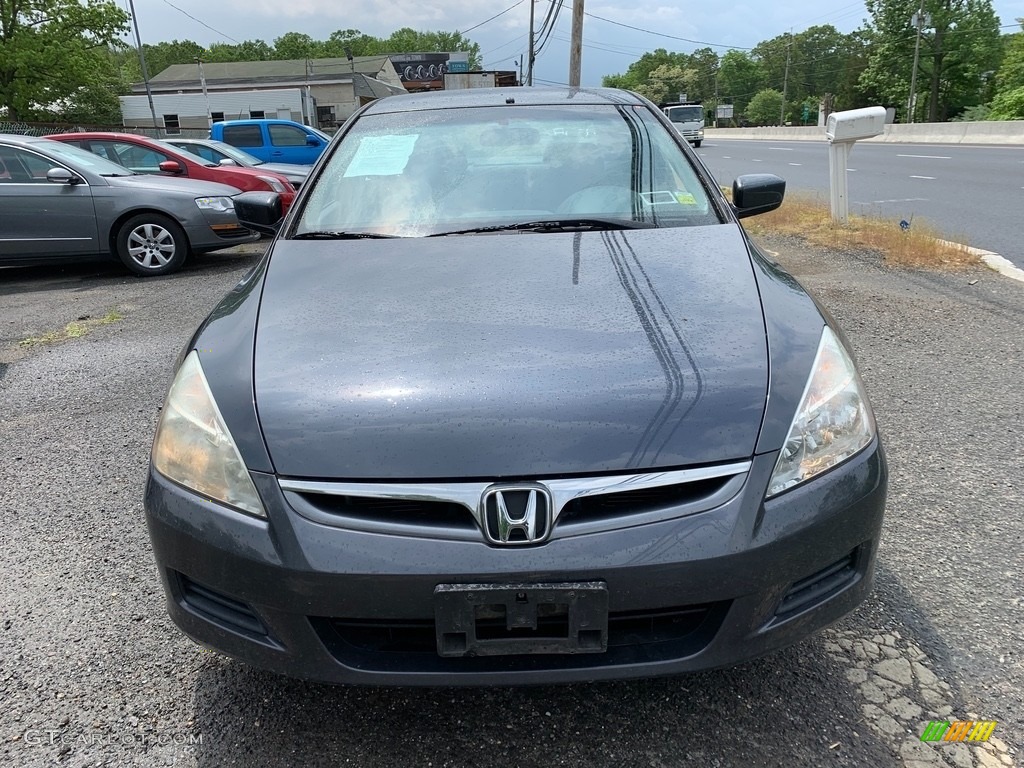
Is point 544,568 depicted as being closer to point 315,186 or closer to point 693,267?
point 693,267

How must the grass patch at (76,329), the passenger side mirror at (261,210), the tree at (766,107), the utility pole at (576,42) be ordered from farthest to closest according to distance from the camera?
the tree at (766,107) → the utility pole at (576,42) → the grass patch at (76,329) → the passenger side mirror at (261,210)

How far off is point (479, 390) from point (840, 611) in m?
0.94

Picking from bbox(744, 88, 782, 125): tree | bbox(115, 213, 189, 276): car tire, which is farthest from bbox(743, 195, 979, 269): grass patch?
bbox(744, 88, 782, 125): tree

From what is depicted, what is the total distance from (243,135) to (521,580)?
49.8 ft

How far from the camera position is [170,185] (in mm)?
7809

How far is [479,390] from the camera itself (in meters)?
1.68

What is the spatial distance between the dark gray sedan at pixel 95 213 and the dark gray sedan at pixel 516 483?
637cm

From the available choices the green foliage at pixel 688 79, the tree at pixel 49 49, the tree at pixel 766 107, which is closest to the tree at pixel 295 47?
the green foliage at pixel 688 79

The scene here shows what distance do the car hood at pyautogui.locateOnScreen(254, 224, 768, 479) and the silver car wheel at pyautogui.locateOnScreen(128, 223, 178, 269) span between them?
6.12 m

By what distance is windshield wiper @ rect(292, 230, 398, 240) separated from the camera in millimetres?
2559

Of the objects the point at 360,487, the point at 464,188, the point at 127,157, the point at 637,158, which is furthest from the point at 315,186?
the point at 127,157

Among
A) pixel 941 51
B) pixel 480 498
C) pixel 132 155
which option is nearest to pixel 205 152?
pixel 132 155

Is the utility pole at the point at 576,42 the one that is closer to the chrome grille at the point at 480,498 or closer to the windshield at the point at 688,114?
the windshield at the point at 688,114

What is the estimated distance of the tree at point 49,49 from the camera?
33.7 metres
